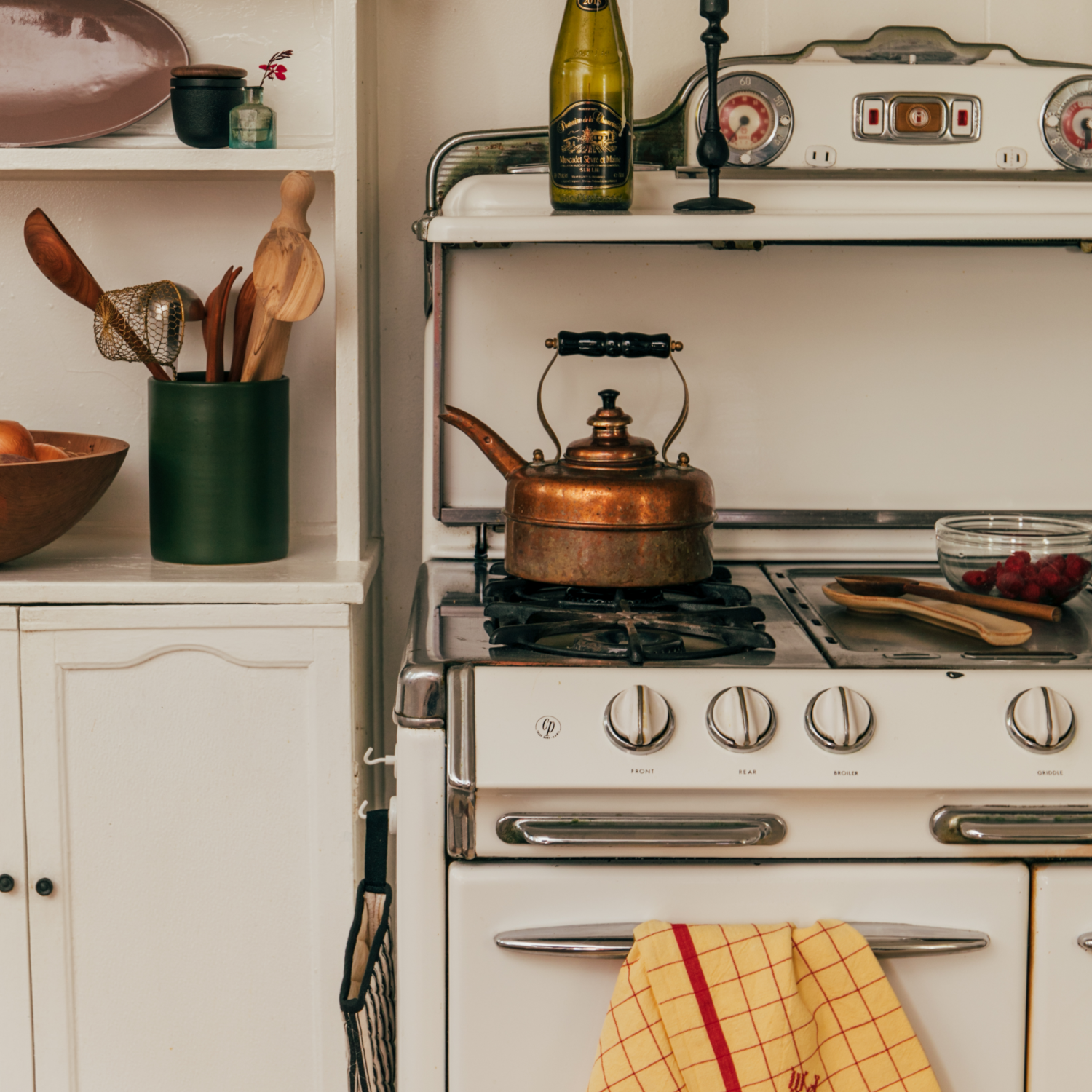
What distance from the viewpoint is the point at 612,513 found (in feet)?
4.26

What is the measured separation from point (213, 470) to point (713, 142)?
2.35 ft

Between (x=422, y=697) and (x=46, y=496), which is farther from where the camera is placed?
(x=46, y=496)

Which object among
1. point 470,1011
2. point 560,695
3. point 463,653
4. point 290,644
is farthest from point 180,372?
point 470,1011

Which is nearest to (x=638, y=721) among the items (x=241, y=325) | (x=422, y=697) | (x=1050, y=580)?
(x=422, y=697)

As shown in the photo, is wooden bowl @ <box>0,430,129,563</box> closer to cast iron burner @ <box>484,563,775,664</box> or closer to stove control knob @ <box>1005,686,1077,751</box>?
cast iron burner @ <box>484,563,775,664</box>

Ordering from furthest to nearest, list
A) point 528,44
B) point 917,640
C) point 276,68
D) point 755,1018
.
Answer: point 528,44, point 276,68, point 917,640, point 755,1018

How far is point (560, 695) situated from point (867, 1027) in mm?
421

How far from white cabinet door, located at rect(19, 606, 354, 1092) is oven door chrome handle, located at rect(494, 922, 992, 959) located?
1.19ft

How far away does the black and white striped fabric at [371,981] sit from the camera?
1.26 metres

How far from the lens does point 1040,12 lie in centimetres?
169

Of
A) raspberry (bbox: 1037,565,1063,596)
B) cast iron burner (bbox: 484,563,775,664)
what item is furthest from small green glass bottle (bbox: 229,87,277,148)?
raspberry (bbox: 1037,565,1063,596)

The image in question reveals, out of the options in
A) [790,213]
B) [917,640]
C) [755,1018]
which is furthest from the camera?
[790,213]

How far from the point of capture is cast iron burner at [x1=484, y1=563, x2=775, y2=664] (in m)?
1.20

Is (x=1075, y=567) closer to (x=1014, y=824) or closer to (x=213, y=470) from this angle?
(x=1014, y=824)
